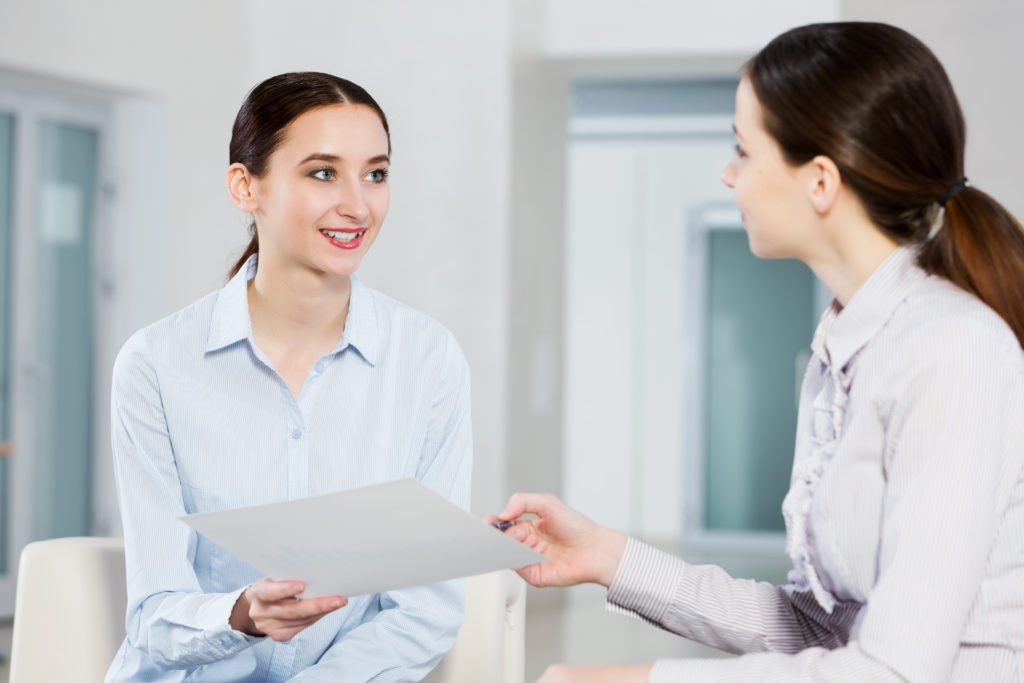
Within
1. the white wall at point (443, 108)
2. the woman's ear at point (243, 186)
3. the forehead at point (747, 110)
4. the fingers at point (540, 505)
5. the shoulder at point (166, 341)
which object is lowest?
the fingers at point (540, 505)

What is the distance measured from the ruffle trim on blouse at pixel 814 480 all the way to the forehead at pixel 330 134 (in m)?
0.81

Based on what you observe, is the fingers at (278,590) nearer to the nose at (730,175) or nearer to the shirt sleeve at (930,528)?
the shirt sleeve at (930,528)

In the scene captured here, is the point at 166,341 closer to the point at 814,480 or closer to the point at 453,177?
the point at 814,480

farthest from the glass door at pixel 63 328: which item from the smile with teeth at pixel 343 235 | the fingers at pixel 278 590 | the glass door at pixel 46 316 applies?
the fingers at pixel 278 590

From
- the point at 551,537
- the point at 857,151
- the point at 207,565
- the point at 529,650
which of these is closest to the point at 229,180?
the point at 207,565

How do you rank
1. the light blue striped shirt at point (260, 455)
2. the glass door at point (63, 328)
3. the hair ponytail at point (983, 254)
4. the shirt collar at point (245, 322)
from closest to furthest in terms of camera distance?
the hair ponytail at point (983, 254)
the light blue striped shirt at point (260, 455)
the shirt collar at point (245, 322)
the glass door at point (63, 328)

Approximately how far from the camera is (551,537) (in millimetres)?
1458

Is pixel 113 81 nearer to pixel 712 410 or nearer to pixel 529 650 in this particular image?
pixel 529 650

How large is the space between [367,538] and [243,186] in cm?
82

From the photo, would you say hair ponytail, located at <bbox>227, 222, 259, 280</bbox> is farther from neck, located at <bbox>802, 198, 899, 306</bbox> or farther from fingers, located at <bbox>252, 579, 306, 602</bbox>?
neck, located at <bbox>802, 198, 899, 306</bbox>

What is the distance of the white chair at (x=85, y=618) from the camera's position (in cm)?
168

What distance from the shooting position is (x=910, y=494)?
1065 millimetres

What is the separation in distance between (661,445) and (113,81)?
4723 mm

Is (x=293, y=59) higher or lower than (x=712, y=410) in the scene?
higher
